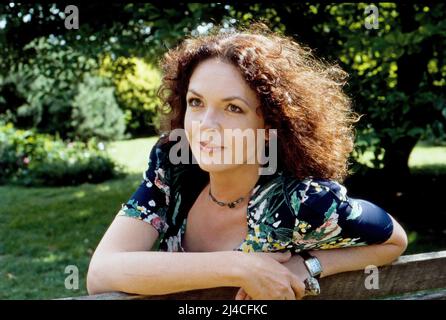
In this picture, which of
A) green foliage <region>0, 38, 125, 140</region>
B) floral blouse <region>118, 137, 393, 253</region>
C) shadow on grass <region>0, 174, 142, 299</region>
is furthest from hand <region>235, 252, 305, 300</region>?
green foliage <region>0, 38, 125, 140</region>

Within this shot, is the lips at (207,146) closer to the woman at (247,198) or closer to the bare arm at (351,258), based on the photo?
the woman at (247,198)

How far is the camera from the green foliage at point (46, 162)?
10500 millimetres

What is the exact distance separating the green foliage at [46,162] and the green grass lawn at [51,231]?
0.50m

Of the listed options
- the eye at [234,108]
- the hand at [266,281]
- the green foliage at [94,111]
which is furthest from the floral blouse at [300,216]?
the green foliage at [94,111]

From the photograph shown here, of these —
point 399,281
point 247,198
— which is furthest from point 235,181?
point 399,281

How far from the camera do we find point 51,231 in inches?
266

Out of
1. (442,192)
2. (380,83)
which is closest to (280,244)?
(380,83)

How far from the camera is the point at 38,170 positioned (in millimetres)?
10547

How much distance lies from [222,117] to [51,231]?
5.62 metres

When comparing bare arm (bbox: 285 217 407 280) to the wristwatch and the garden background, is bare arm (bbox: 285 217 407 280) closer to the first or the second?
the wristwatch

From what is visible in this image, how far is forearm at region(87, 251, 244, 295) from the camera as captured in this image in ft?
4.81

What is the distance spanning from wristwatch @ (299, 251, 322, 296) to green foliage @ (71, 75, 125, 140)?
13.0 m

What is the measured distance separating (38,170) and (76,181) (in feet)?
2.55
